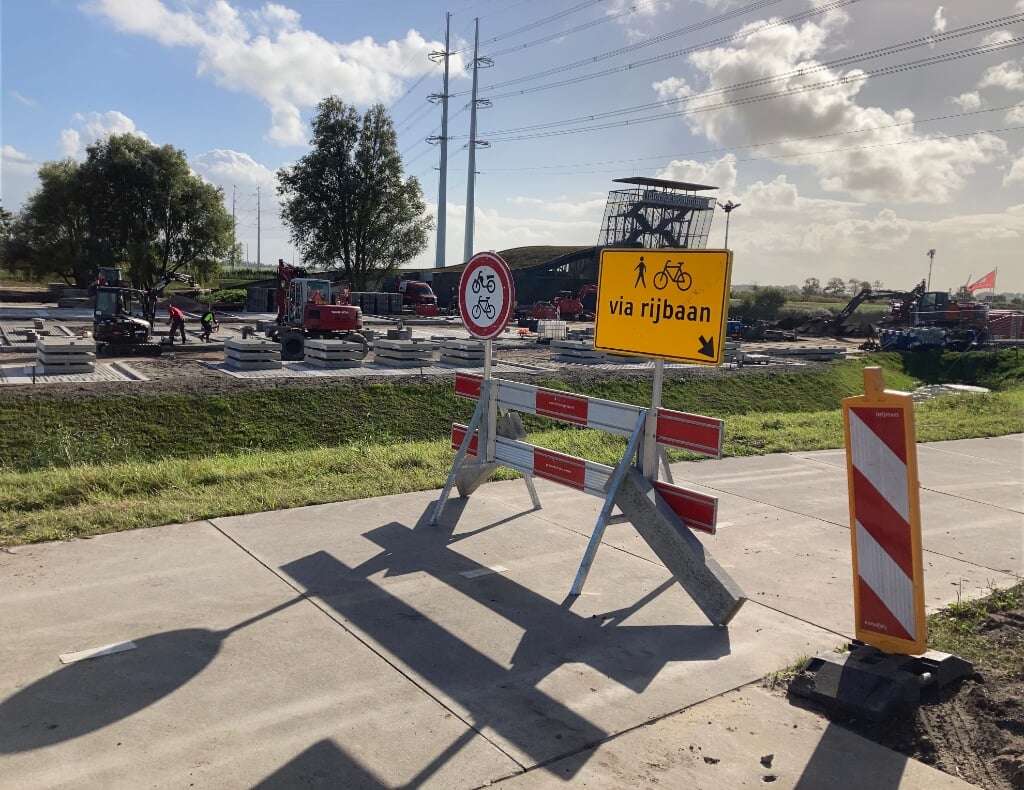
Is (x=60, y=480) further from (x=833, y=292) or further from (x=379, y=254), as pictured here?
(x=833, y=292)

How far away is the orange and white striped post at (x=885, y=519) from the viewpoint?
425 centimetres

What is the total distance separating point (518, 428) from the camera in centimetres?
783

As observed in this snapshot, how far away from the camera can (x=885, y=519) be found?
439 cm

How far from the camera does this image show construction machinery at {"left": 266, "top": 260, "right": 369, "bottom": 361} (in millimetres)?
22281

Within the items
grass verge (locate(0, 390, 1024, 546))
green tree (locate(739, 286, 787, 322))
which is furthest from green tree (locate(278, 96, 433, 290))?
grass verge (locate(0, 390, 1024, 546))

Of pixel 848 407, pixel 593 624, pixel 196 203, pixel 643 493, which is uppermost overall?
pixel 196 203

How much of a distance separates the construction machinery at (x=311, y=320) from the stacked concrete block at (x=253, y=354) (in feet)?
7.42

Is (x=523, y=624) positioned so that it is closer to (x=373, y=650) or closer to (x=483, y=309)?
(x=373, y=650)

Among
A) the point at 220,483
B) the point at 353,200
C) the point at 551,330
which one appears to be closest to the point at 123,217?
the point at 353,200

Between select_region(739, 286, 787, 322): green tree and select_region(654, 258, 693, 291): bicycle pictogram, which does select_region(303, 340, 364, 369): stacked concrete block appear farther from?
select_region(739, 286, 787, 322): green tree

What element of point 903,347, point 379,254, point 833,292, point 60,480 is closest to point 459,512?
point 60,480

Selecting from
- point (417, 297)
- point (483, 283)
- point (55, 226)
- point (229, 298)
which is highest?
point (55, 226)

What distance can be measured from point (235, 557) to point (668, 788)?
13.2ft

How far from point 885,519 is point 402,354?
18109mm
